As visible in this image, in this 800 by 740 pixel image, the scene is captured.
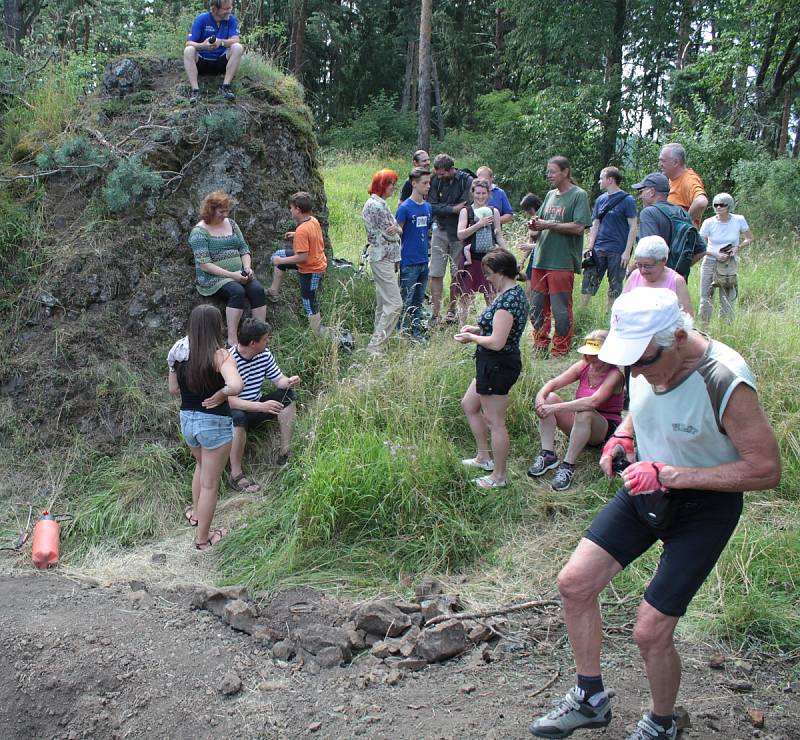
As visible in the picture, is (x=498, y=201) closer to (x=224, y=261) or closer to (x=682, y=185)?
(x=682, y=185)

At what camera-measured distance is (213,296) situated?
284 inches

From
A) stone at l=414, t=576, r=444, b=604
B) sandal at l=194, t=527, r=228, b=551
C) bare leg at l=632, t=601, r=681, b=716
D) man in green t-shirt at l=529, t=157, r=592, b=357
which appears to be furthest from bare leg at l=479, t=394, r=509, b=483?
bare leg at l=632, t=601, r=681, b=716

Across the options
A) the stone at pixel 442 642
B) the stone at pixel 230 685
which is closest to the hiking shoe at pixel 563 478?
the stone at pixel 442 642

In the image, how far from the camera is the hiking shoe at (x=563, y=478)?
5.55 m

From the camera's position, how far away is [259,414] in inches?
253

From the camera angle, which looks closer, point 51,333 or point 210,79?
point 51,333

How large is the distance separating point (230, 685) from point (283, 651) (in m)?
0.42

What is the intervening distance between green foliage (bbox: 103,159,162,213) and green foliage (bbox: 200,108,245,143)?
84cm

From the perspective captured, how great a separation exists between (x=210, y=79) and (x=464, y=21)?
26541 millimetres

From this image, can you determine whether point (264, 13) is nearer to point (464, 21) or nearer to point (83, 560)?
point (464, 21)

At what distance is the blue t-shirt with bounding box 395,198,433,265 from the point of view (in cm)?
755

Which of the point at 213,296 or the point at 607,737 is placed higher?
the point at 213,296

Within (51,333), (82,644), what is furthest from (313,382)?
(82,644)

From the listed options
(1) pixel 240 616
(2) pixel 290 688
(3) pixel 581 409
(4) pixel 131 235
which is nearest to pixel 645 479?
(2) pixel 290 688
